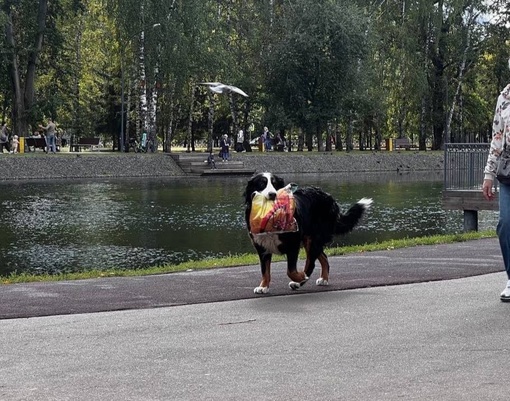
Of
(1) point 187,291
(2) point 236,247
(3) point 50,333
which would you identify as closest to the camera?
(3) point 50,333

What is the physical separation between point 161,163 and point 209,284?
4815 centimetres

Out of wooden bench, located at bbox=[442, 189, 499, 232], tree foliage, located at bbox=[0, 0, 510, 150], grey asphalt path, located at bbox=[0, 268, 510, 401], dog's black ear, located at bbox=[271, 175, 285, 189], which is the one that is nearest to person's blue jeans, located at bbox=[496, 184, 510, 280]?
grey asphalt path, located at bbox=[0, 268, 510, 401]

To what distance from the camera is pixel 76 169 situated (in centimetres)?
5509

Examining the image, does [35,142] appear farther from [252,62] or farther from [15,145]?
[252,62]

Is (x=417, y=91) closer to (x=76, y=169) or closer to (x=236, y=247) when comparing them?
(x=76, y=169)

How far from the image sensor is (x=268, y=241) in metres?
10.1

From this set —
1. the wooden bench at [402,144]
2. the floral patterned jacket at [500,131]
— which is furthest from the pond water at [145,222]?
the wooden bench at [402,144]

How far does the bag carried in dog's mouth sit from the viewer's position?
9938 millimetres

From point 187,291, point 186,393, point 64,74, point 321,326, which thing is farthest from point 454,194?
point 64,74

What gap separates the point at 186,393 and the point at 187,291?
462cm

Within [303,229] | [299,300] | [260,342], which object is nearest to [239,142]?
[303,229]

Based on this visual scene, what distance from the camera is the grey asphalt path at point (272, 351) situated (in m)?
6.06

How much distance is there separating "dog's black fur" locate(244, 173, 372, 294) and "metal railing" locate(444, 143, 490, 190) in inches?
555

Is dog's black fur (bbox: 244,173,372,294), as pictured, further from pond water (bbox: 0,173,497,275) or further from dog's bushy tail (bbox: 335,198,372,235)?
pond water (bbox: 0,173,497,275)
